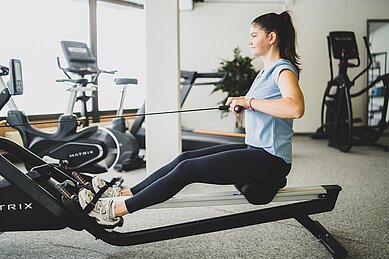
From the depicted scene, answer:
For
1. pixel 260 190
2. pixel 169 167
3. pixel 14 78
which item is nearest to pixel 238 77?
pixel 14 78

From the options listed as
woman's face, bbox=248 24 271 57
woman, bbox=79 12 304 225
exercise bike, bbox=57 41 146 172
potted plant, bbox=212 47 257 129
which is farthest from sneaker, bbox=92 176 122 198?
potted plant, bbox=212 47 257 129

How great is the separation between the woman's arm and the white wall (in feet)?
16.2

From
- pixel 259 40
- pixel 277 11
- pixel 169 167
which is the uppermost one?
pixel 277 11

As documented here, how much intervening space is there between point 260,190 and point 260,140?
9.2 inches

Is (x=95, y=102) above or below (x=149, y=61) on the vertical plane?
below

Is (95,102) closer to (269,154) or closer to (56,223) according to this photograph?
(56,223)

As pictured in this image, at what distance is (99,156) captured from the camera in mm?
3389

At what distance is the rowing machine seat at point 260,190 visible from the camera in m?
1.81

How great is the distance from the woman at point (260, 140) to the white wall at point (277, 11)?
479 cm

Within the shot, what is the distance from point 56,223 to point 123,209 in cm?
33

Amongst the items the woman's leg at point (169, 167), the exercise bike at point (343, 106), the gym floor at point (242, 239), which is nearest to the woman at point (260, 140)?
the woman's leg at point (169, 167)

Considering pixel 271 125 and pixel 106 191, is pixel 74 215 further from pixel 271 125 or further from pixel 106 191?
pixel 271 125

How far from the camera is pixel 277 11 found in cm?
668

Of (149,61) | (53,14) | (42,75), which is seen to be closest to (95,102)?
(42,75)
